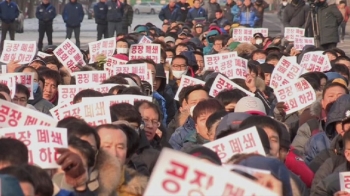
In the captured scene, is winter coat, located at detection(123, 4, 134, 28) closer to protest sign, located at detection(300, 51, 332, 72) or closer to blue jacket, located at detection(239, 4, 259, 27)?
blue jacket, located at detection(239, 4, 259, 27)

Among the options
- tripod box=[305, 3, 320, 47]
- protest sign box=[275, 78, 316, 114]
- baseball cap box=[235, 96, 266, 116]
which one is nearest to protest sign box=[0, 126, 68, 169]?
baseball cap box=[235, 96, 266, 116]

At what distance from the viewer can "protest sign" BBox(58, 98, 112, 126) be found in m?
9.16

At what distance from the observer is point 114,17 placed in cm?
3684

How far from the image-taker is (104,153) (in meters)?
6.82

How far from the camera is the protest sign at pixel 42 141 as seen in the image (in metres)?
6.84

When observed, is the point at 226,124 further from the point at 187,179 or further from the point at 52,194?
the point at 187,179

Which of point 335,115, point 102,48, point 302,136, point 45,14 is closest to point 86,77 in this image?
point 302,136

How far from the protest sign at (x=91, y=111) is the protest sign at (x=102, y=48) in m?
10.5

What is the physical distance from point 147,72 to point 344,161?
20.6ft

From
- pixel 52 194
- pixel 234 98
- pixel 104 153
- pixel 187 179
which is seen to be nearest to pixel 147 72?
pixel 234 98

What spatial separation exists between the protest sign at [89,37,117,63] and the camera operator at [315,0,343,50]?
5892 millimetres

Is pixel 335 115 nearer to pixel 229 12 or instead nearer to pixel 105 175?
pixel 105 175

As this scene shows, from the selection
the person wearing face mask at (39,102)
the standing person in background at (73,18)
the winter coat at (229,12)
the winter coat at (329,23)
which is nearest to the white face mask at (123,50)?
the winter coat at (329,23)

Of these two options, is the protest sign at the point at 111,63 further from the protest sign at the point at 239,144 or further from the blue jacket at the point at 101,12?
the blue jacket at the point at 101,12
